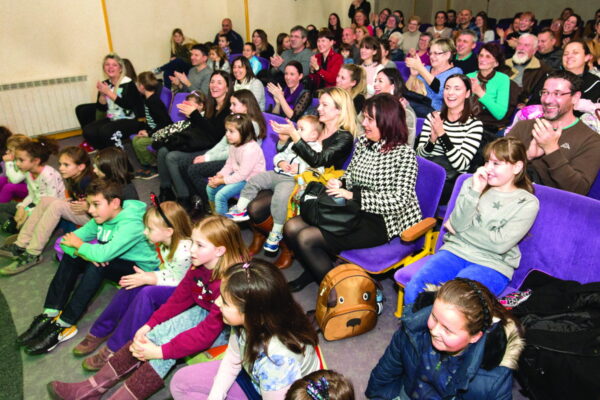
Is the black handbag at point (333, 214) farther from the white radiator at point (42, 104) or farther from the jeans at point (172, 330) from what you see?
the white radiator at point (42, 104)

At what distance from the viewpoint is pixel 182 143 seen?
4051mm

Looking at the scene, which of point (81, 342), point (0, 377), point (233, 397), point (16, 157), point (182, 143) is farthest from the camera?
point (182, 143)

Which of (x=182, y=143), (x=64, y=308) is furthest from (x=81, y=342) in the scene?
(x=182, y=143)

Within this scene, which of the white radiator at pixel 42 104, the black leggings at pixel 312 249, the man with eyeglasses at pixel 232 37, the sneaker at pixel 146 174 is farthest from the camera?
the man with eyeglasses at pixel 232 37

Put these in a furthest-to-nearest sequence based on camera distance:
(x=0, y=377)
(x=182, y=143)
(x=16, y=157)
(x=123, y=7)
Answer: (x=123, y=7) → (x=182, y=143) → (x=16, y=157) → (x=0, y=377)

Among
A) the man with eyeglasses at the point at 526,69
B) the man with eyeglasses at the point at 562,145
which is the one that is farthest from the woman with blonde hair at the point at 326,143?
the man with eyeglasses at the point at 526,69

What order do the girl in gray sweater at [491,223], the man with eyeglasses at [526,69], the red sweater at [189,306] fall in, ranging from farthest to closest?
the man with eyeglasses at [526,69], the girl in gray sweater at [491,223], the red sweater at [189,306]

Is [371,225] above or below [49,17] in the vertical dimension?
below

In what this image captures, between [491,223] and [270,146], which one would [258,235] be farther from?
[491,223]

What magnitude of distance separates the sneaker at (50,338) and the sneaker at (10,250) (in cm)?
103

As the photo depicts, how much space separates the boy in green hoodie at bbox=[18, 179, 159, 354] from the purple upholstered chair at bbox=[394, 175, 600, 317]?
154 centimetres

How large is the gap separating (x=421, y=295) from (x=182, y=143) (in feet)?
9.27

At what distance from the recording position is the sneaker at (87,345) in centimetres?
245

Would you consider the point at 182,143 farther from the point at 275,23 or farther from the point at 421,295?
the point at 275,23
